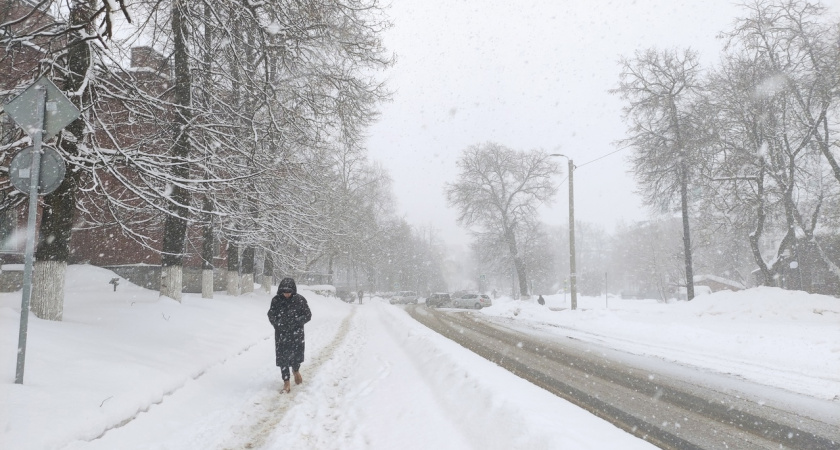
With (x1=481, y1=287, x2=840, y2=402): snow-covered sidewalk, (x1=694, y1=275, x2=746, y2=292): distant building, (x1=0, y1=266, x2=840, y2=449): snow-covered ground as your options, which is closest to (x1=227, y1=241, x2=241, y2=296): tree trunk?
(x1=0, y1=266, x2=840, y2=449): snow-covered ground

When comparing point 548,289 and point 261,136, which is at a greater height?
point 261,136

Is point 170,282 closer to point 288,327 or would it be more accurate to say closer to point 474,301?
point 288,327

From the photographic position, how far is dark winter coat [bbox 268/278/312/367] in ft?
23.0

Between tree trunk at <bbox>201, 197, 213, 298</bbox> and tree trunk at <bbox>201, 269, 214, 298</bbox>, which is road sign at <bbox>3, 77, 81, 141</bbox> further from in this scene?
tree trunk at <bbox>201, 269, 214, 298</bbox>

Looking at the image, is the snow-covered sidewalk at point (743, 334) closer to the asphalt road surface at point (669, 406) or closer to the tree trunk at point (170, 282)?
the asphalt road surface at point (669, 406)

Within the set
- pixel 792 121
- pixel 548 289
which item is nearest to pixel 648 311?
pixel 792 121

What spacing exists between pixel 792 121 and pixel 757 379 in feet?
55.3

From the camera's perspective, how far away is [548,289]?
86.6m

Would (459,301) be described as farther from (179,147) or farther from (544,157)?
(179,147)

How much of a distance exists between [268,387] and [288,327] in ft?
3.11

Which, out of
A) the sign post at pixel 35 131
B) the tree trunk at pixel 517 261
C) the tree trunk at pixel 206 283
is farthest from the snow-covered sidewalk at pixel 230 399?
the tree trunk at pixel 517 261

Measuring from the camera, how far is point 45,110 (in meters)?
5.08

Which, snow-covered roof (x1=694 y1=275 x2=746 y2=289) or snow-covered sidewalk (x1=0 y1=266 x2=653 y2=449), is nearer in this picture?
snow-covered sidewalk (x1=0 y1=266 x2=653 y2=449)

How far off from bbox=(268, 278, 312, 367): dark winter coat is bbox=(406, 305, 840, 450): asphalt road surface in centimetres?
393
